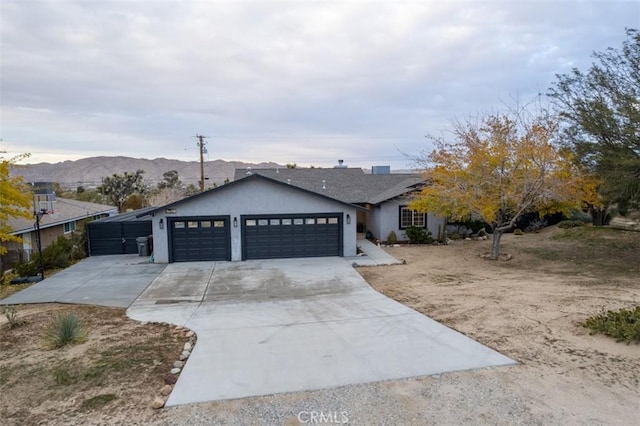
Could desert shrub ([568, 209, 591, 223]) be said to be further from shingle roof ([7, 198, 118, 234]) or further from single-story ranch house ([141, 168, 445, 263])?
shingle roof ([7, 198, 118, 234])

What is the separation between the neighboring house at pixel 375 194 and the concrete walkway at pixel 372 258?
6.55ft

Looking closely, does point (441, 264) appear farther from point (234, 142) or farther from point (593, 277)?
point (234, 142)

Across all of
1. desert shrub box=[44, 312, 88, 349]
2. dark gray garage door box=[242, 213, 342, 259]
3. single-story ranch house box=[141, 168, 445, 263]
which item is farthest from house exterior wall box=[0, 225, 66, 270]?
desert shrub box=[44, 312, 88, 349]

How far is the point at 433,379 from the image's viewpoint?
6211 mm

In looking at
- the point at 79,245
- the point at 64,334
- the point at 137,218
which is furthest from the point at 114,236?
the point at 64,334

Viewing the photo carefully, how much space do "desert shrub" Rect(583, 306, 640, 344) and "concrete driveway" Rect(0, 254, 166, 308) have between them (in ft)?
37.1

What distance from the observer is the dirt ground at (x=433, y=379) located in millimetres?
5211

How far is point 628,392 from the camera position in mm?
5668

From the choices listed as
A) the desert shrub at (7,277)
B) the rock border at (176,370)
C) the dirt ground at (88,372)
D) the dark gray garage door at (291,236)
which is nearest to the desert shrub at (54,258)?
the desert shrub at (7,277)

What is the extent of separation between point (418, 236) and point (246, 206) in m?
9.66

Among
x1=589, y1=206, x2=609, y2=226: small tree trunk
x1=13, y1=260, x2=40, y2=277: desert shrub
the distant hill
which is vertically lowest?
x1=13, y1=260, x2=40, y2=277: desert shrub

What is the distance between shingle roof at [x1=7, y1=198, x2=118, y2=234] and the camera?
1730 cm

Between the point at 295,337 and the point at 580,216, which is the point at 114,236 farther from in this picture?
the point at 580,216

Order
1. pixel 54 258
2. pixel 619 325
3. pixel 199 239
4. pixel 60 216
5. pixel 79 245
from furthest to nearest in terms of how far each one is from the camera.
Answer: pixel 60 216
pixel 79 245
pixel 199 239
pixel 54 258
pixel 619 325
